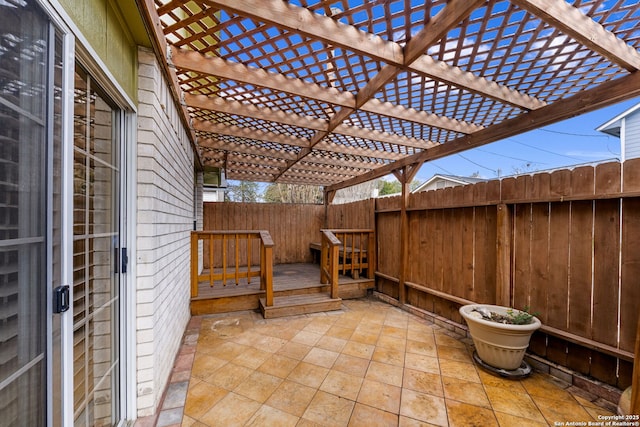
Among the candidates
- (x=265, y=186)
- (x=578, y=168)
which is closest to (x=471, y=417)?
(x=578, y=168)

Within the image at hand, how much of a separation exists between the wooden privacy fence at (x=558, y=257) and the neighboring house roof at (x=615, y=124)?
245 inches

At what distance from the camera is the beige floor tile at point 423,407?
1.73 m

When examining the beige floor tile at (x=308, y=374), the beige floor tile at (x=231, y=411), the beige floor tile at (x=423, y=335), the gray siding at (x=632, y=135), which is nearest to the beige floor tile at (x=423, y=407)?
the beige floor tile at (x=308, y=374)

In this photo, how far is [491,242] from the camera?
283cm

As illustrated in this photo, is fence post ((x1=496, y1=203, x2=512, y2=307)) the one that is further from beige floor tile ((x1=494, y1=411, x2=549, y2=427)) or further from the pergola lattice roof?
beige floor tile ((x1=494, y1=411, x2=549, y2=427))

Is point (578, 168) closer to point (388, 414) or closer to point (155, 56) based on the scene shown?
point (388, 414)

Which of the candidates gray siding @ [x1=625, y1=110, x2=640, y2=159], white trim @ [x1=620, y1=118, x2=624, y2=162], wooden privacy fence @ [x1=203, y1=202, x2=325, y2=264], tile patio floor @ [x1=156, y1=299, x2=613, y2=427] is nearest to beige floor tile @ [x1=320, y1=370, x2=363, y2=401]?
tile patio floor @ [x1=156, y1=299, x2=613, y2=427]

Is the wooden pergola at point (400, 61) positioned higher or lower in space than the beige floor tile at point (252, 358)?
higher

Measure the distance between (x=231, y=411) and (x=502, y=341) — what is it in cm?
223

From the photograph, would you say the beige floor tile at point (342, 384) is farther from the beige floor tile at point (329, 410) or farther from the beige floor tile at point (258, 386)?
the beige floor tile at point (258, 386)

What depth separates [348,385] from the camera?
2076 millimetres

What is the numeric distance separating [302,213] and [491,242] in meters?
4.84

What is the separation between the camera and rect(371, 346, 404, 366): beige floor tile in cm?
245

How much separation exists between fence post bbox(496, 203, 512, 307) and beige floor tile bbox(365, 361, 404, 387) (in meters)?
1.32
